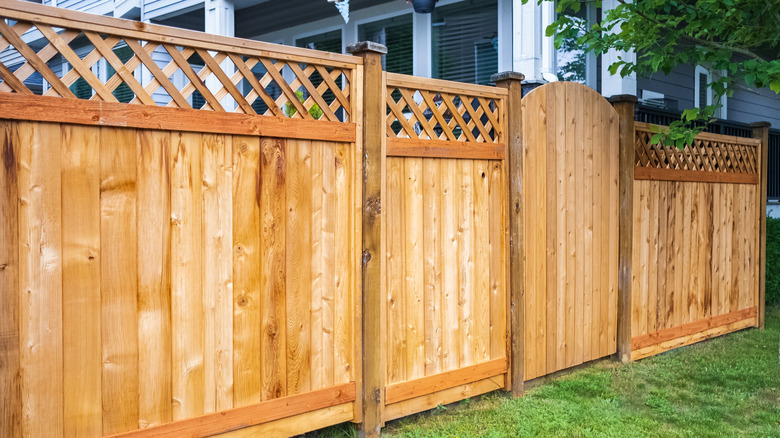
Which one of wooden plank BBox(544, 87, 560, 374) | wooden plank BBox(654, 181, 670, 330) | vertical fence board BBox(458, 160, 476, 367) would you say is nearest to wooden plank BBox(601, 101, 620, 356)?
wooden plank BBox(654, 181, 670, 330)

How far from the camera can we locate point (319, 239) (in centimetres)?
332

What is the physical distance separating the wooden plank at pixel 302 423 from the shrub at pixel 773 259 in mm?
6764

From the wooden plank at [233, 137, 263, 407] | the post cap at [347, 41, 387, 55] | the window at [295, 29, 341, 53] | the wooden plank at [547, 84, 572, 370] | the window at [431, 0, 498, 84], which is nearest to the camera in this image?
A: the wooden plank at [233, 137, 263, 407]

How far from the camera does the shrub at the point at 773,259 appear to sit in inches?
319

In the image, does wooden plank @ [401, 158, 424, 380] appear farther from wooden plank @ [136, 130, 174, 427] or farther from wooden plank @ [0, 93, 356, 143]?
wooden plank @ [136, 130, 174, 427]

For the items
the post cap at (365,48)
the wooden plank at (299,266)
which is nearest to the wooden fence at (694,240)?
the post cap at (365,48)

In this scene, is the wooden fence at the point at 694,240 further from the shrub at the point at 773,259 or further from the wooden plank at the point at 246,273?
the wooden plank at the point at 246,273

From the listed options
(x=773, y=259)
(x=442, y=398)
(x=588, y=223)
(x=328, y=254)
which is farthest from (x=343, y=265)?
(x=773, y=259)

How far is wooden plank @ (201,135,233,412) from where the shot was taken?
2.92 meters

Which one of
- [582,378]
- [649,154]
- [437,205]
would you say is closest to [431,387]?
[437,205]

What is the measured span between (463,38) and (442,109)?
4.66 meters

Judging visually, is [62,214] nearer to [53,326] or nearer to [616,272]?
[53,326]

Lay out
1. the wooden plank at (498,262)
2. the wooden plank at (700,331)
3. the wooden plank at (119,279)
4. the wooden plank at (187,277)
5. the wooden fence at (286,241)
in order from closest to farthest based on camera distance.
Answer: the wooden fence at (286,241)
the wooden plank at (119,279)
the wooden plank at (187,277)
the wooden plank at (498,262)
the wooden plank at (700,331)

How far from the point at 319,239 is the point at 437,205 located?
0.87m
